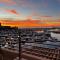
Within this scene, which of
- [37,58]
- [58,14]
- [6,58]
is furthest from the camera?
[58,14]

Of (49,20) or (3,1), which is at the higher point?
(3,1)

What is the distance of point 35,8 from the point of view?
4.20 meters

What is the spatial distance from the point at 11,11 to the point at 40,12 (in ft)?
3.94

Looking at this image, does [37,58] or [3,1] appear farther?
[3,1]

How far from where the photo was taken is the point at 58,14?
3.57 m

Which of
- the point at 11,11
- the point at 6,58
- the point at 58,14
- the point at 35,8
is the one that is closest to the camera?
the point at 6,58

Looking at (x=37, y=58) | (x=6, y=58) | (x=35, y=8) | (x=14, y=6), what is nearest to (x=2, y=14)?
(x=14, y=6)

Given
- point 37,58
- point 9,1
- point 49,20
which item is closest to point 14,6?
point 9,1

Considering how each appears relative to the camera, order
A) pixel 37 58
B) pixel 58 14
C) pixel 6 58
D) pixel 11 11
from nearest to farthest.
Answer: pixel 37 58 < pixel 6 58 < pixel 58 14 < pixel 11 11

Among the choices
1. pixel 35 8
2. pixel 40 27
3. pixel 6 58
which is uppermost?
pixel 35 8

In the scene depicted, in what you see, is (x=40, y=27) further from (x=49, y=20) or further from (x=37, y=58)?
(x=37, y=58)

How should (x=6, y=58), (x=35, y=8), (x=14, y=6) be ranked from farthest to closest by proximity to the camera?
(x=14, y=6) < (x=35, y=8) < (x=6, y=58)

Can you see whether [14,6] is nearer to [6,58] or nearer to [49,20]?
[49,20]

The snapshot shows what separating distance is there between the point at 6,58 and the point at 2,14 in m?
1.98
